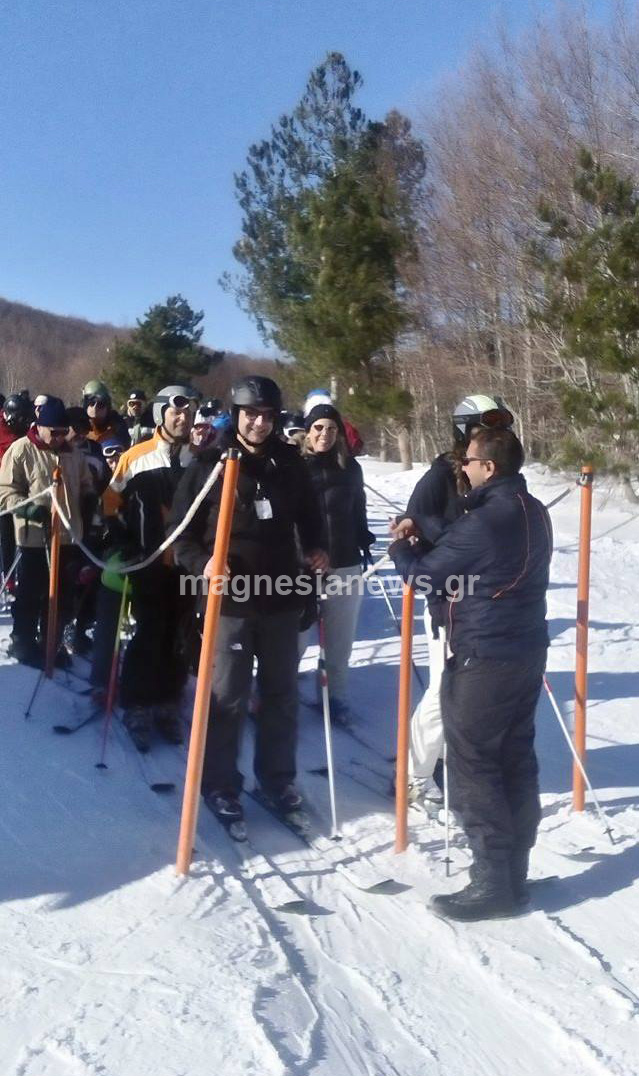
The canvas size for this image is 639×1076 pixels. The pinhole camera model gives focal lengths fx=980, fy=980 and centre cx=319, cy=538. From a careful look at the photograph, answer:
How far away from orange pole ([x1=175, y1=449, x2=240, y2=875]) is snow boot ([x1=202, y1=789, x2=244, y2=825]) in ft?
1.19

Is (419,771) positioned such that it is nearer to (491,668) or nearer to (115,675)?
(491,668)

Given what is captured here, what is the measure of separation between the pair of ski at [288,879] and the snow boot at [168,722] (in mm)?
948

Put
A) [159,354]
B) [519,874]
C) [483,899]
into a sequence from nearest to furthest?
1. [483,899]
2. [519,874]
3. [159,354]

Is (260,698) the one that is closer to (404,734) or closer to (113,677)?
(404,734)

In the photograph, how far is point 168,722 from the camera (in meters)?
5.53

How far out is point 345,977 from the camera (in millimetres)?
3283

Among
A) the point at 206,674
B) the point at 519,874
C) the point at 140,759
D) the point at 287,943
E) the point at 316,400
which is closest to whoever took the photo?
the point at 287,943

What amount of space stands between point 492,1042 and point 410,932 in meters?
0.68

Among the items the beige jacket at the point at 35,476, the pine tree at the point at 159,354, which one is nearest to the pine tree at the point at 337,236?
the pine tree at the point at 159,354

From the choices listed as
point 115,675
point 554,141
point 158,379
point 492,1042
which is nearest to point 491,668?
point 492,1042

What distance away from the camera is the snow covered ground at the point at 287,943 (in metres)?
2.86

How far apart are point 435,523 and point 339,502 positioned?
4.72 feet

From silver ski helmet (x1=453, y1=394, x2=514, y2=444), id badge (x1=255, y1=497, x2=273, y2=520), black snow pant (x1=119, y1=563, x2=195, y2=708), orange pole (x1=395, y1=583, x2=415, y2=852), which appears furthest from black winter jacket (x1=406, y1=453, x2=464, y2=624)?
black snow pant (x1=119, y1=563, x2=195, y2=708)

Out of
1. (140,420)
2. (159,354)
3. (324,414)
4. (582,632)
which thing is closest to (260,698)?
(582,632)
